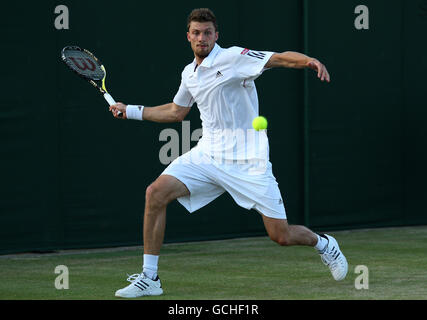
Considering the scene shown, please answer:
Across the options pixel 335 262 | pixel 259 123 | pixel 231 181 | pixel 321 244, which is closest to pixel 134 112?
pixel 231 181

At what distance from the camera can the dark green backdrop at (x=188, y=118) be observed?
26.6 feet

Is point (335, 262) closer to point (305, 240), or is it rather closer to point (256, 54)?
point (305, 240)

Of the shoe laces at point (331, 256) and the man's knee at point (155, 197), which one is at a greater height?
the man's knee at point (155, 197)

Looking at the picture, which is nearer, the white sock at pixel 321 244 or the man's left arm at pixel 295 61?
the man's left arm at pixel 295 61

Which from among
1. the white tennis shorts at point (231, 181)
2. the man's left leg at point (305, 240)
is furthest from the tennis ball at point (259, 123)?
the man's left leg at point (305, 240)

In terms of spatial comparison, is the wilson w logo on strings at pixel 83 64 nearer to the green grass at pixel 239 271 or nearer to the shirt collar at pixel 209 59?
the shirt collar at pixel 209 59

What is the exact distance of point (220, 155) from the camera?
612cm

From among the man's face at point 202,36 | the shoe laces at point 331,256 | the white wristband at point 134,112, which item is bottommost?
the shoe laces at point 331,256

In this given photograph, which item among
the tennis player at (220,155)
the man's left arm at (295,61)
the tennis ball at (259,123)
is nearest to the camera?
the man's left arm at (295,61)

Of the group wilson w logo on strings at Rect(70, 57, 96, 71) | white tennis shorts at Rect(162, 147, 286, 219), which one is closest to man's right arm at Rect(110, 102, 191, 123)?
white tennis shorts at Rect(162, 147, 286, 219)

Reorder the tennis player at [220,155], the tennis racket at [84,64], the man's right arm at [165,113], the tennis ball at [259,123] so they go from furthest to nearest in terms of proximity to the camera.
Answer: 1. the tennis racket at [84,64]
2. the man's right arm at [165,113]
3. the tennis player at [220,155]
4. the tennis ball at [259,123]
